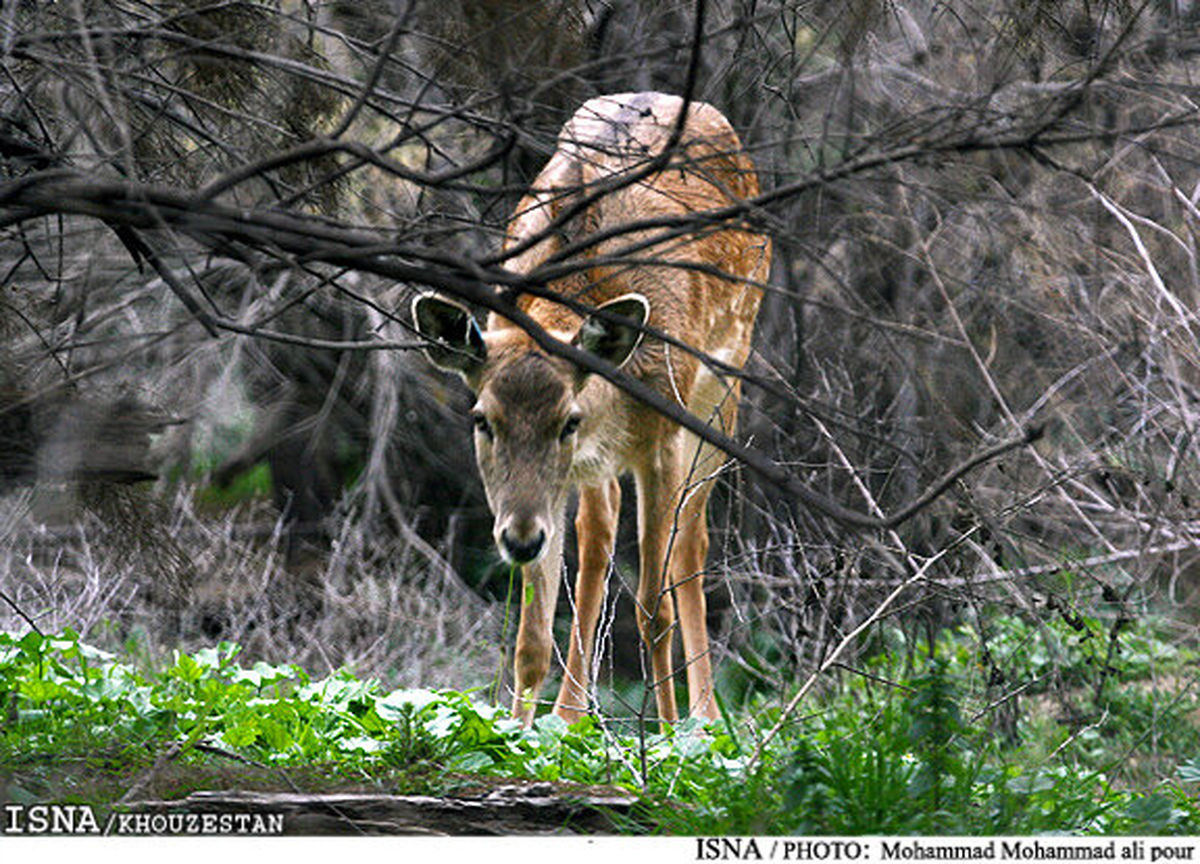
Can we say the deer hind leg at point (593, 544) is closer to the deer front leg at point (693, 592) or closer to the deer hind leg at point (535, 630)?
the deer front leg at point (693, 592)

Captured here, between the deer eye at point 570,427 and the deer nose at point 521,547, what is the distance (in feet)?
2.08

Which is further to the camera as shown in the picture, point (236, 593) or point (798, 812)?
point (236, 593)

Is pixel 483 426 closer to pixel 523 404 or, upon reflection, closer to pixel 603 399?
pixel 523 404

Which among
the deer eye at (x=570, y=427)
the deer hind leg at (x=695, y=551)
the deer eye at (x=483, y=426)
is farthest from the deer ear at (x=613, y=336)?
the deer hind leg at (x=695, y=551)

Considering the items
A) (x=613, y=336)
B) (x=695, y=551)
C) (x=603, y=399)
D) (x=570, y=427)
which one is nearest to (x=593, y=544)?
(x=695, y=551)

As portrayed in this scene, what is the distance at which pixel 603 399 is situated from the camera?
6.86 meters

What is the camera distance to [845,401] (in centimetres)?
948

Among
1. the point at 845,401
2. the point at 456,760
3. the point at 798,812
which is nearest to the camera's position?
the point at 798,812

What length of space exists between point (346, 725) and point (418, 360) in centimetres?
554

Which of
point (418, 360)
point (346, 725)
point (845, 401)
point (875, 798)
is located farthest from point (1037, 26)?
point (418, 360)

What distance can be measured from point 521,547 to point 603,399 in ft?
3.94

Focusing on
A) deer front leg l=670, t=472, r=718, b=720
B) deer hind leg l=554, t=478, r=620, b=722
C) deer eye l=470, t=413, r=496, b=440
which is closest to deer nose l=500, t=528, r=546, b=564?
deer eye l=470, t=413, r=496, b=440
